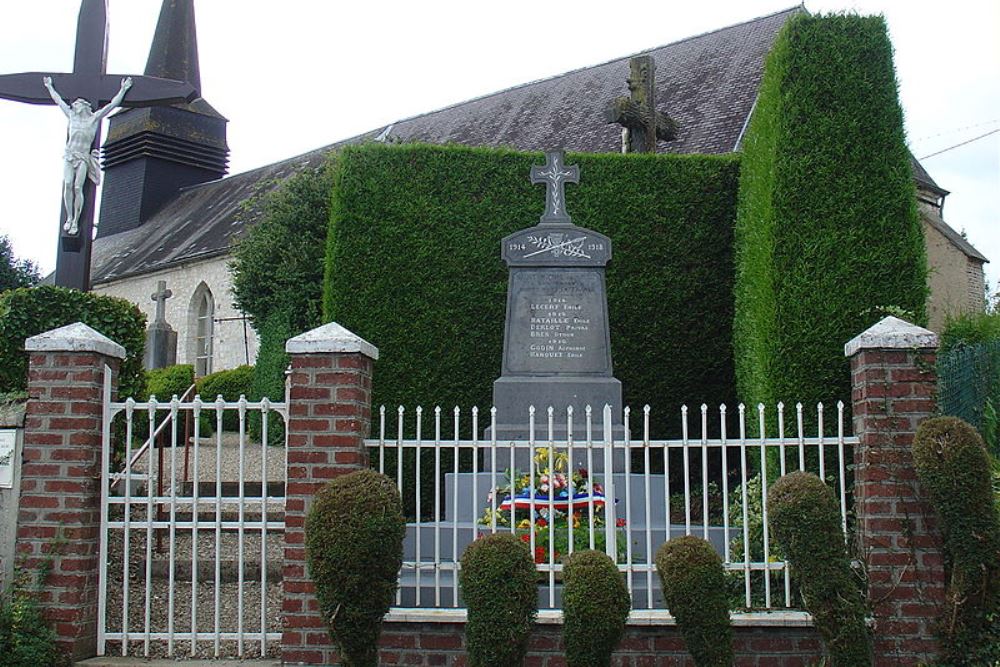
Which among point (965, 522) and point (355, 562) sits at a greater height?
point (965, 522)

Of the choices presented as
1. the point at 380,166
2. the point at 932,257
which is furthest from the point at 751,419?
the point at 932,257

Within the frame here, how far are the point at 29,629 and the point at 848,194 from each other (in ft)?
18.7

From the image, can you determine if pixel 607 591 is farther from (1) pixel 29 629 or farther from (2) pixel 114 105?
(2) pixel 114 105

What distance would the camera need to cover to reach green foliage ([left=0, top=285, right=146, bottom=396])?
6.81m

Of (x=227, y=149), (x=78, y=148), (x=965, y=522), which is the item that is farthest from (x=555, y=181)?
(x=227, y=149)

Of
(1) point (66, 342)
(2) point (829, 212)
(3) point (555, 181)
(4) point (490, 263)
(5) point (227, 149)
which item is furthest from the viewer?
(5) point (227, 149)

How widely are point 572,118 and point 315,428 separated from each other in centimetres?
1572

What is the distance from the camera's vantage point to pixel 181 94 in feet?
33.0

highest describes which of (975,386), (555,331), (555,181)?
(555,181)

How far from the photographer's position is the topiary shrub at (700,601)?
3.98 m

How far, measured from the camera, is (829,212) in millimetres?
6824

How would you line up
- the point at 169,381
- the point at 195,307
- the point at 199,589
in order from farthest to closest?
the point at 195,307, the point at 169,381, the point at 199,589

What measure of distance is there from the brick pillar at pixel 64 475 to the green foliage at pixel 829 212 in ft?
14.4

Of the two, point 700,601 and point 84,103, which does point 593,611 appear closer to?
point 700,601
